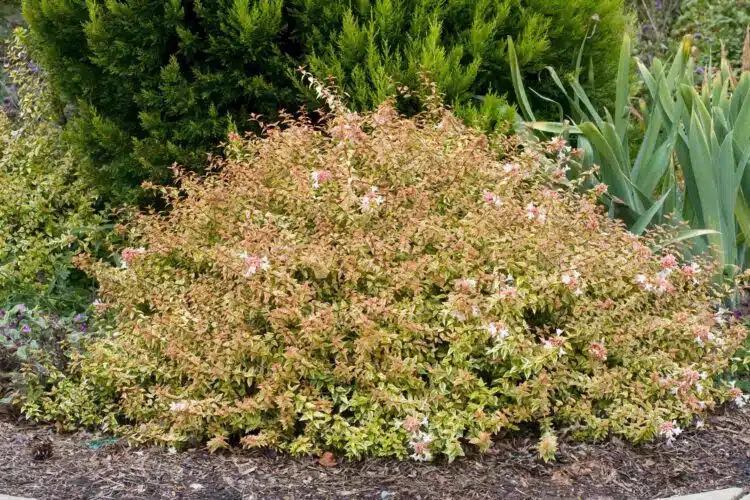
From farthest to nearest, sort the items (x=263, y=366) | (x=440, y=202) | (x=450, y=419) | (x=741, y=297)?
1. (x=741, y=297)
2. (x=440, y=202)
3. (x=263, y=366)
4. (x=450, y=419)

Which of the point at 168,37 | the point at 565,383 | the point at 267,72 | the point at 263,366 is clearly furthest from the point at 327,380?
the point at 168,37

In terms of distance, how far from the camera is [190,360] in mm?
3336

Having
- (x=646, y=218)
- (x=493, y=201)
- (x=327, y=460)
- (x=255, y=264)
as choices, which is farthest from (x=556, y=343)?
(x=646, y=218)

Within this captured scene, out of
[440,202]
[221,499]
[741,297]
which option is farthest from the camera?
[741,297]

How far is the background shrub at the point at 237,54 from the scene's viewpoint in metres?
4.48

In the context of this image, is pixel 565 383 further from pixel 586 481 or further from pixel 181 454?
pixel 181 454

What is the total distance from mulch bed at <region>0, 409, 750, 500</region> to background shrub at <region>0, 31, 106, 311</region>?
168 centimetres

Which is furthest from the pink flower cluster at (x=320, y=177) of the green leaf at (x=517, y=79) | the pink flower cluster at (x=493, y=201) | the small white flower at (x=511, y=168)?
the green leaf at (x=517, y=79)

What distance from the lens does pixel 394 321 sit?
131 inches

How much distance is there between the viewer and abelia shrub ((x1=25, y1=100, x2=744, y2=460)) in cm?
323

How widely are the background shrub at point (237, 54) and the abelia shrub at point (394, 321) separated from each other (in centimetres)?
68

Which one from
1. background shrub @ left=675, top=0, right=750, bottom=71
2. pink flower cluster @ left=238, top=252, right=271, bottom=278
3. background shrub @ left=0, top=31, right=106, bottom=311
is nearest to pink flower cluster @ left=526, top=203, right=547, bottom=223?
pink flower cluster @ left=238, top=252, right=271, bottom=278

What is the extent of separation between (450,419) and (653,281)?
101 cm

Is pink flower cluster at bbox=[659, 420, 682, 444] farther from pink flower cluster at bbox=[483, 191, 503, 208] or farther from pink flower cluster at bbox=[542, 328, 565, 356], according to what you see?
pink flower cluster at bbox=[483, 191, 503, 208]
